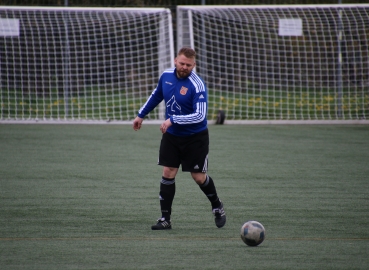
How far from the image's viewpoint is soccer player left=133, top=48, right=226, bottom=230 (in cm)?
603

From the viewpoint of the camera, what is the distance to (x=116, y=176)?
906 centimetres

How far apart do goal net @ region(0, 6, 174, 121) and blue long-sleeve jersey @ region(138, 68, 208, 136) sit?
9.70 meters

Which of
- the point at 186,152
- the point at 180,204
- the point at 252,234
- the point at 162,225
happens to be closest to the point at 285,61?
the point at 180,204

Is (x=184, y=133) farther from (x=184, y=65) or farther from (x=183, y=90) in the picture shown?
(x=184, y=65)

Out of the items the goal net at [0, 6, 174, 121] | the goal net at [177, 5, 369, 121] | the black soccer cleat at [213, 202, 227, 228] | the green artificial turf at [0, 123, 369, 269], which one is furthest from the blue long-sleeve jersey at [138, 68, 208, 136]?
the goal net at [177, 5, 369, 121]

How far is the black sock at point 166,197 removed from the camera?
6134 mm

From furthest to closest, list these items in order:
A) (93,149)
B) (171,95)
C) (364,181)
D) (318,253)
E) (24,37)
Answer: (24,37), (93,149), (364,181), (171,95), (318,253)

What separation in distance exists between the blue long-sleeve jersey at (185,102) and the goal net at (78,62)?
9698 mm

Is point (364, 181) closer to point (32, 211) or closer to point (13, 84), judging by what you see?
point (32, 211)

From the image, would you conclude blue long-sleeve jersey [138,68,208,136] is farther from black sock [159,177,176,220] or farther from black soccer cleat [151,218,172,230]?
black soccer cleat [151,218,172,230]

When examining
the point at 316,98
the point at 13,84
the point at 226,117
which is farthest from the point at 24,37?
the point at 316,98

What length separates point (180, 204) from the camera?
729 cm

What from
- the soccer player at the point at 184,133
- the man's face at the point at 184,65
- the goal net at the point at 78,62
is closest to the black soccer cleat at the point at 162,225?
the soccer player at the point at 184,133

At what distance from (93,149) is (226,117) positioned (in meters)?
6.00
